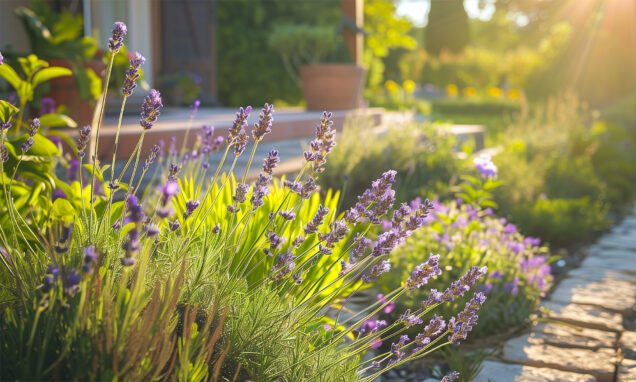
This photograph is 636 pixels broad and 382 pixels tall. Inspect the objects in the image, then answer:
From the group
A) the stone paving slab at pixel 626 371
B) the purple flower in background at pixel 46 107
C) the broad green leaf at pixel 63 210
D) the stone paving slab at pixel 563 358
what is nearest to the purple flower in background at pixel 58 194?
the broad green leaf at pixel 63 210

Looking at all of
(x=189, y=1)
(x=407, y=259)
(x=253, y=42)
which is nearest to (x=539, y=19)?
(x=253, y=42)

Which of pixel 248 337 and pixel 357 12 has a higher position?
pixel 357 12

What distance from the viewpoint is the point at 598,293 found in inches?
146

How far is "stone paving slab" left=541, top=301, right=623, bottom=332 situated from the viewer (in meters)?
3.20

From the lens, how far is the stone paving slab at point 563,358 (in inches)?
104

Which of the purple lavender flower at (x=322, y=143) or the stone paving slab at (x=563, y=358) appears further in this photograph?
the stone paving slab at (x=563, y=358)

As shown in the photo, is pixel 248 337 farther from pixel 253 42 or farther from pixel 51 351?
pixel 253 42

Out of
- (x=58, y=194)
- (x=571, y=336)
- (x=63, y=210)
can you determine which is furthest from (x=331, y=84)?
(x=63, y=210)

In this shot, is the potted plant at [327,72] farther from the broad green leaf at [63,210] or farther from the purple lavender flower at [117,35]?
the purple lavender flower at [117,35]

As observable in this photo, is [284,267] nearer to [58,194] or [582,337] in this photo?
[58,194]

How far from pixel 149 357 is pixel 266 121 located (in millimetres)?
668

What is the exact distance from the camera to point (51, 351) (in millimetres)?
1335

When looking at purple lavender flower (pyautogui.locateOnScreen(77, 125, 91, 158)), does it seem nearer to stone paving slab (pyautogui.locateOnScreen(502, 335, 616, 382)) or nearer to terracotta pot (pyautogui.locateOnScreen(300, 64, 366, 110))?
stone paving slab (pyautogui.locateOnScreen(502, 335, 616, 382))

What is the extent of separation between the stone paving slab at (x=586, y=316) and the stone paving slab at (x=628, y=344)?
74 millimetres
